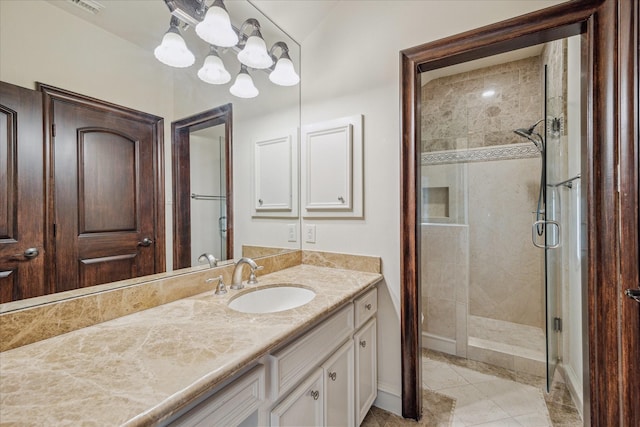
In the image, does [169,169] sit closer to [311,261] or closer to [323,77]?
[311,261]

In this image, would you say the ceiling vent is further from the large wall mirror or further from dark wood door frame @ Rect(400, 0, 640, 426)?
dark wood door frame @ Rect(400, 0, 640, 426)

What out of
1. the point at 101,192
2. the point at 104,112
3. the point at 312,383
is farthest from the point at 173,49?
the point at 312,383

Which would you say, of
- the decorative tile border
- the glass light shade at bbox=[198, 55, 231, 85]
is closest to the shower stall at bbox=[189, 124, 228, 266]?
the glass light shade at bbox=[198, 55, 231, 85]

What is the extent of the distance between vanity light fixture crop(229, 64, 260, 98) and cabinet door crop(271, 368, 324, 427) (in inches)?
55.8

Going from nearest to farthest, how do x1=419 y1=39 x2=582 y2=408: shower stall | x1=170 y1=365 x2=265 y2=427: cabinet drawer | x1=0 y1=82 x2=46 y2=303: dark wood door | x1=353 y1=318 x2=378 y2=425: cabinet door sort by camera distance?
1. x1=170 y1=365 x2=265 y2=427: cabinet drawer
2. x1=0 y1=82 x2=46 y2=303: dark wood door
3. x1=353 y1=318 x2=378 y2=425: cabinet door
4. x1=419 y1=39 x2=582 y2=408: shower stall

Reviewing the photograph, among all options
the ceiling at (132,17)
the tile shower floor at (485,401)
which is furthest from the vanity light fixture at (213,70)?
the tile shower floor at (485,401)

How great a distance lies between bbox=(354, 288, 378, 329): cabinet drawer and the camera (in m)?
1.35

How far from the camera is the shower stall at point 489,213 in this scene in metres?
2.12

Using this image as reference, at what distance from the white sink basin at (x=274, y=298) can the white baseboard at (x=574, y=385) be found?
1.65 meters

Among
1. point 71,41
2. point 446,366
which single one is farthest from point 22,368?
point 446,366

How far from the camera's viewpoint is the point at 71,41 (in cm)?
87

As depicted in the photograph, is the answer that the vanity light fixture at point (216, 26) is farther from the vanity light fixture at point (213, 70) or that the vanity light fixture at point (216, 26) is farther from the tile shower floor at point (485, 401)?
the tile shower floor at point (485, 401)

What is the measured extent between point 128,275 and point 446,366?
7.02ft

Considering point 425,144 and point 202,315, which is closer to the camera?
point 202,315
